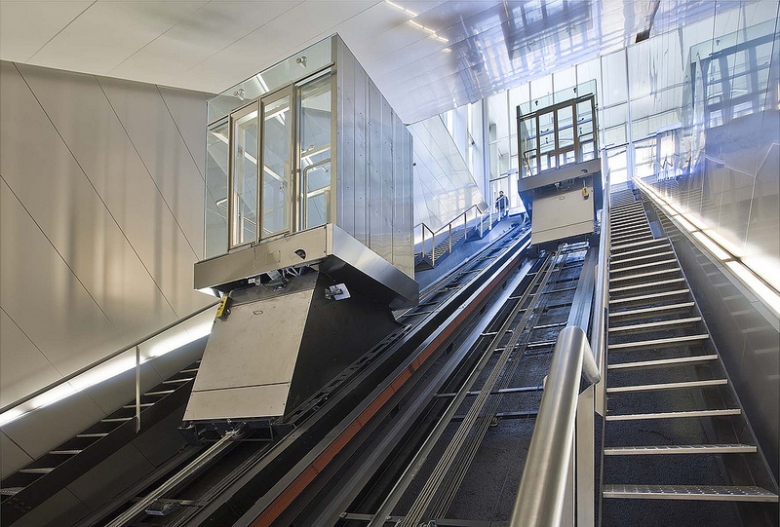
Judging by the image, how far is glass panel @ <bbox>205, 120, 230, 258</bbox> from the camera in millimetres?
5438

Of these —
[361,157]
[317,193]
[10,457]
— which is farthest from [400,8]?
[10,457]

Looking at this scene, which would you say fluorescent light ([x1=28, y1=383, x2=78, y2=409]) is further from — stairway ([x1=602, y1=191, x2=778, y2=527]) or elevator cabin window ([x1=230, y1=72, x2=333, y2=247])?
stairway ([x1=602, y1=191, x2=778, y2=527])

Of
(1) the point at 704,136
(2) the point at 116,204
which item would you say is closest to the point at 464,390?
(1) the point at 704,136

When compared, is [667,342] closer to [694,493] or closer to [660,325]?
[660,325]

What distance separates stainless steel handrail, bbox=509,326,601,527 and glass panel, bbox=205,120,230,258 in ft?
14.5

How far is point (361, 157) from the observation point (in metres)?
5.17

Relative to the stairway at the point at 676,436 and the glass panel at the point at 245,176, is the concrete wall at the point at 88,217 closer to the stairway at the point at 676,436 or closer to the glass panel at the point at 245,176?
the glass panel at the point at 245,176

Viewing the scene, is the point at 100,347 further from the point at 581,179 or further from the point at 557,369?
the point at 581,179

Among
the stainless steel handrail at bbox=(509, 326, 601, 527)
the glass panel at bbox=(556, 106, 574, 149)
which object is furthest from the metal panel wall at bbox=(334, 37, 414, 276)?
the glass panel at bbox=(556, 106, 574, 149)

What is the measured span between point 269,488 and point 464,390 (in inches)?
71.0

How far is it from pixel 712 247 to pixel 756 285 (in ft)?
3.86

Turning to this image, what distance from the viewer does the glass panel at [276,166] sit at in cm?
481

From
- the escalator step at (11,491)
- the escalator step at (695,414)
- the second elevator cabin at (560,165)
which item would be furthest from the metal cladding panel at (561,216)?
the escalator step at (11,491)

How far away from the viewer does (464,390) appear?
4145 mm
